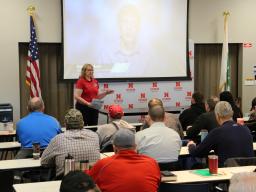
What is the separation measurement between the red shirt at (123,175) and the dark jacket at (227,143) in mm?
1365

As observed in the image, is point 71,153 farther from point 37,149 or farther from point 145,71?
point 145,71

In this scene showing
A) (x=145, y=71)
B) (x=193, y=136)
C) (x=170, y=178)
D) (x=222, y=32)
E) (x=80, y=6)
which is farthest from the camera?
(x=222, y=32)

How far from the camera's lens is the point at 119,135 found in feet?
11.9

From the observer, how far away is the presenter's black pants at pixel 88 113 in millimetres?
8297

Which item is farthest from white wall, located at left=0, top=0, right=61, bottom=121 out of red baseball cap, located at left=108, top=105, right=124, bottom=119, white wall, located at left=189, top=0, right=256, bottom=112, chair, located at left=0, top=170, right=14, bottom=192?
chair, located at left=0, top=170, right=14, bottom=192

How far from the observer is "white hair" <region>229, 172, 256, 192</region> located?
204 cm

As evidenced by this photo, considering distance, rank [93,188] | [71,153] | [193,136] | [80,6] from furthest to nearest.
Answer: [80,6] → [193,136] → [71,153] → [93,188]

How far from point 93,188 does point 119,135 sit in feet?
5.47

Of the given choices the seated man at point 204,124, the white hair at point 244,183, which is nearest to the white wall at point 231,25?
the seated man at point 204,124

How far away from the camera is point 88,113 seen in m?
8.35

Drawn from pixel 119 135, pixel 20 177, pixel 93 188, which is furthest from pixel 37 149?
pixel 93 188

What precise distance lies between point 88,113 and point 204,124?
2878mm

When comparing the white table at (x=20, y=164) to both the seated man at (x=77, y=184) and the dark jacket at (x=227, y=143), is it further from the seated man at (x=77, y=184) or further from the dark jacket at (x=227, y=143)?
the seated man at (x=77, y=184)

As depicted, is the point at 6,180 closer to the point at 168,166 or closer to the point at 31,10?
the point at 168,166
